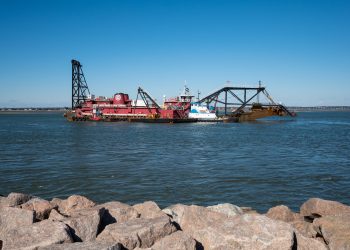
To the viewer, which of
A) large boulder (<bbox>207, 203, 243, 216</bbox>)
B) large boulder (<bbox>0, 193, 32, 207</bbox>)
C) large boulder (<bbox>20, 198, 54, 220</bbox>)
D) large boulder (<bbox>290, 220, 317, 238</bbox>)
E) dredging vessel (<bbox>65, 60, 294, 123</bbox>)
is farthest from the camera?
dredging vessel (<bbox>65, 60, 294, 123</bbox>)

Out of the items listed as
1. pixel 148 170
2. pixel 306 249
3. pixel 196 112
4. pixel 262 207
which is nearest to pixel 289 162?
pixel 148 170

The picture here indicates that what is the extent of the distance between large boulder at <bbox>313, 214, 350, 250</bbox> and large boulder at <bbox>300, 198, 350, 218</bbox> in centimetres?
156

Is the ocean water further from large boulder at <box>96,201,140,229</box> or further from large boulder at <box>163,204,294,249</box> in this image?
large boulder at <box>163,204,294,249</box>

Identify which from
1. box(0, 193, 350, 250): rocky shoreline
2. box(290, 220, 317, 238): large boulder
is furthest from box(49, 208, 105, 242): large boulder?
box(290, 220, 317, 238): large boulder

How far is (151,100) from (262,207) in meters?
59.3

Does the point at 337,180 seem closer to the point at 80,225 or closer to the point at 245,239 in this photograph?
the point at 245,239

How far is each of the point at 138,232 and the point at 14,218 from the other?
8.21 ft

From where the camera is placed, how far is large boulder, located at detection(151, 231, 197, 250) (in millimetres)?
5473

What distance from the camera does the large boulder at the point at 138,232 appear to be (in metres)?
5.77

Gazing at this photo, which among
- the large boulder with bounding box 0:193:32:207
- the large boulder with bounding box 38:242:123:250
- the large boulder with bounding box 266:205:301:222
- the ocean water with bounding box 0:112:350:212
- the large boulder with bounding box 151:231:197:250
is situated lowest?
the ocean water with bounding box 0:112:350:212

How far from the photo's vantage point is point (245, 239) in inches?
222

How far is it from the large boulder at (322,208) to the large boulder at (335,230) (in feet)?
5.13

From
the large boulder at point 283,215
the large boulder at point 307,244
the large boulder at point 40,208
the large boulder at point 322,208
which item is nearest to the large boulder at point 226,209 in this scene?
the large boulder at point 283,215

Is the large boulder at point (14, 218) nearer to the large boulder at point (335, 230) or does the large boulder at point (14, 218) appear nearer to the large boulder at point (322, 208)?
the large boulder at point (335, 230)
